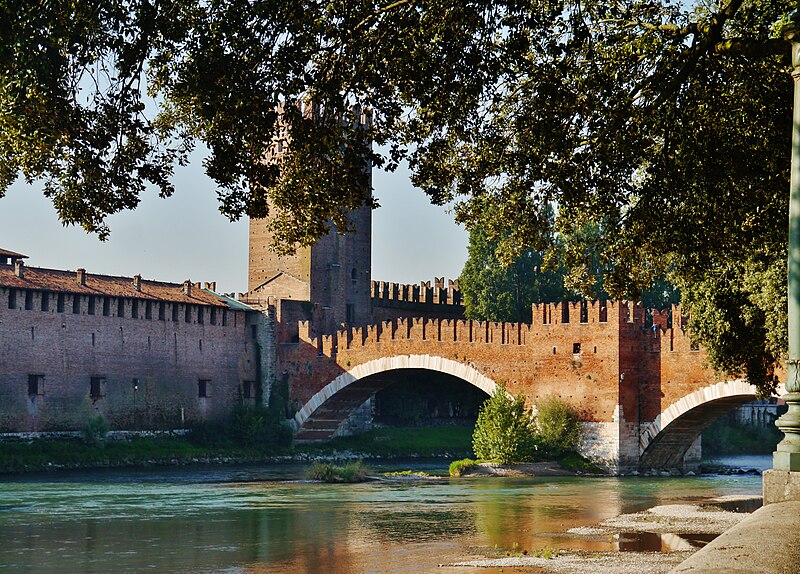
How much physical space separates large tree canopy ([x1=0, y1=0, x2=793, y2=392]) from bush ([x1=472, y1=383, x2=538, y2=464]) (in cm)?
1874

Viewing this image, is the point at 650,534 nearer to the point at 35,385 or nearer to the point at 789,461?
the point at 789,461

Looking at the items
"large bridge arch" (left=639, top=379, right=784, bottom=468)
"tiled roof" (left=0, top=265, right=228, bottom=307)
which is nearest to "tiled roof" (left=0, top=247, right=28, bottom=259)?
"tiled roof" (left=0, top=265, right=228, bottom=307)

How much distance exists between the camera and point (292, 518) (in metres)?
20.2

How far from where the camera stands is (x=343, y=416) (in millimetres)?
42969

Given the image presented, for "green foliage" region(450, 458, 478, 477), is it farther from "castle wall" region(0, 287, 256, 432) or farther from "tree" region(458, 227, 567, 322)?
"tree" region(458, 227, 567, 322)

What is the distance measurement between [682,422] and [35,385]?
1787 centimetres

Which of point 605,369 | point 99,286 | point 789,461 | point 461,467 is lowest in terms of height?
point 461,467

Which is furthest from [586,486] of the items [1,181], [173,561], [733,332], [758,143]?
[1,181]

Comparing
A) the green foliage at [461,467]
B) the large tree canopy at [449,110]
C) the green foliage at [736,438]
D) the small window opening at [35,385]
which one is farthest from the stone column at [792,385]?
the green foliage at [736,438]

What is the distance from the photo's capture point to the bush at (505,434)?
1242 inches

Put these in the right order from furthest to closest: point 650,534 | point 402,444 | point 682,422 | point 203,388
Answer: point 402,444 → point 203,388 → point 682,422 → point 650,534

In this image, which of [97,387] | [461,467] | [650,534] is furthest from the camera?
[97,387]

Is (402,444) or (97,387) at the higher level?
(97,387)

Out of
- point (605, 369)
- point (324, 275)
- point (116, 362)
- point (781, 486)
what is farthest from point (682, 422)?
point (781, 486)
